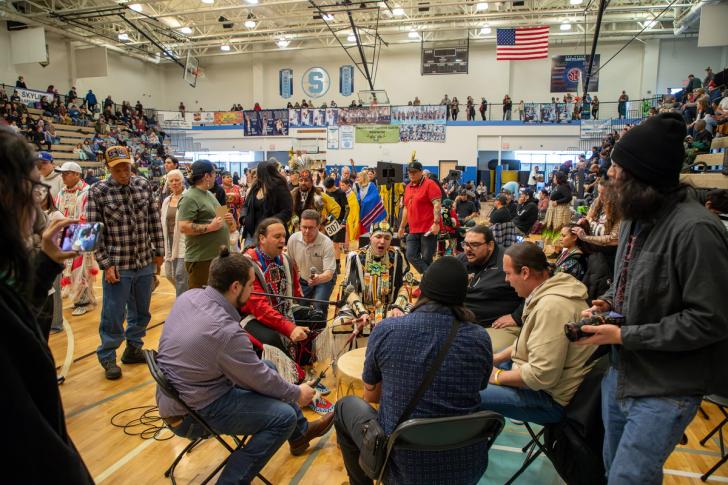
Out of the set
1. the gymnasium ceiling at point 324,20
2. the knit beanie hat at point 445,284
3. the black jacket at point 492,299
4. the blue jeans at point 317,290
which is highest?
the gymnasium ceiling at point 324,20

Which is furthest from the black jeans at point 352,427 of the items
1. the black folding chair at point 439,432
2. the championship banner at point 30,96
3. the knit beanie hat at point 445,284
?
the championship banner at point 30,96

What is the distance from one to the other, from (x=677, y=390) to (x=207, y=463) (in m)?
2.55

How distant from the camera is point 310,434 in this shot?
304cm

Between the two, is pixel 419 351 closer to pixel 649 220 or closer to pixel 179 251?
pixel 649 220

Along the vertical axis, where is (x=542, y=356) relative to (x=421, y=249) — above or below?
above

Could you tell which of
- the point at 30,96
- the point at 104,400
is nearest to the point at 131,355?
the point at 104,400

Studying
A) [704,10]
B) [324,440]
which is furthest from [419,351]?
[704,10]

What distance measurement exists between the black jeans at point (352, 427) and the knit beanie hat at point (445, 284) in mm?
625

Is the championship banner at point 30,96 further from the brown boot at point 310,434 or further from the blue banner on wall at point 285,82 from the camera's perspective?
the brown boot at point 310,434

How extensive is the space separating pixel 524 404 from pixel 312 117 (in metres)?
22.3

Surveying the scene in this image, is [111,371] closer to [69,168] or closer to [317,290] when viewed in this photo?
[317,290]

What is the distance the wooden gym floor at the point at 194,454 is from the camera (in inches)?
110

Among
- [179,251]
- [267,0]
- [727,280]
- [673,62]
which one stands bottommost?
[179,251]

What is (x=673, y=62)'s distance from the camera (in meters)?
21.8
